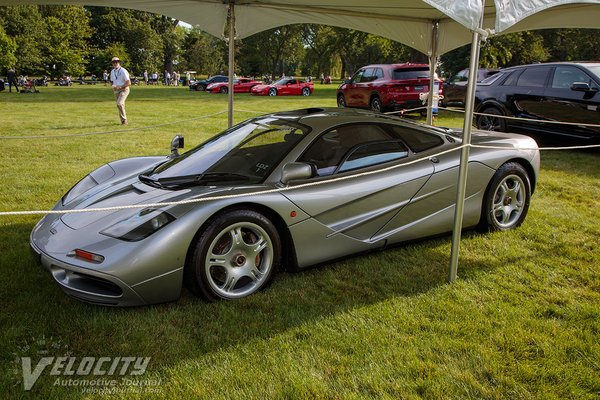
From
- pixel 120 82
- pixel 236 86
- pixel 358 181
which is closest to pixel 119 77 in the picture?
pixel 120 82

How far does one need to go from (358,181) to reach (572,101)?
649 cm

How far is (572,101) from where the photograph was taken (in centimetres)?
848

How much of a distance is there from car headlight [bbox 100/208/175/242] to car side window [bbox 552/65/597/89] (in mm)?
8078

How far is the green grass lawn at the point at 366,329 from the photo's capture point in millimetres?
2537

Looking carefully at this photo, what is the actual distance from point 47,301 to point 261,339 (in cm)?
154

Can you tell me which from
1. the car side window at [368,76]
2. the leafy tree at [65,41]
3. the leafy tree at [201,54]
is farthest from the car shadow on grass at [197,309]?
the leafy tree at [201,54]

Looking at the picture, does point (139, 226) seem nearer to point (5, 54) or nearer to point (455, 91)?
point (455, 91)

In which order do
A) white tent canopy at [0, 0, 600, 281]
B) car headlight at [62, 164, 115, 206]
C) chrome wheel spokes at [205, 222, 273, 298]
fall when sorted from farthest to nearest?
white tent canopy at [0, 0, 600, 281] → car headlight at [62, 164, 115, 206] → chrome wheel spokes at [205, 222, 273, 298]

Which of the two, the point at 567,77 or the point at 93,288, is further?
the point at 567,77

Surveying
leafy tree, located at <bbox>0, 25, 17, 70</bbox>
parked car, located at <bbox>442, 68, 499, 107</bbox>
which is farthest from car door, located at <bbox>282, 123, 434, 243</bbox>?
leafy tree, located at <bbox>0, 25, 17, 70</bbox>

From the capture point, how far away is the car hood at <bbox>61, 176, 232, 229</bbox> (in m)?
3.32

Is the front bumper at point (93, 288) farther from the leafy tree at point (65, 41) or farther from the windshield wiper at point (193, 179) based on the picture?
the leafy tree at point (65, 41)

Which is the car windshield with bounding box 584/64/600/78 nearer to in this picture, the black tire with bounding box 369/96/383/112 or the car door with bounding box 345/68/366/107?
the black tire with bounding box 369/96/383/112

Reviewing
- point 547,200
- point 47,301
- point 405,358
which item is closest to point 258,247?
point 405,358
